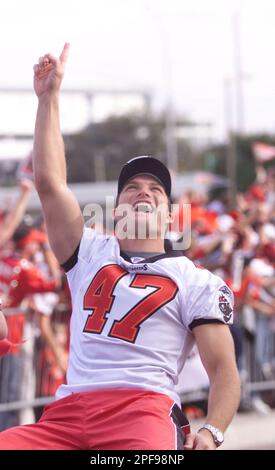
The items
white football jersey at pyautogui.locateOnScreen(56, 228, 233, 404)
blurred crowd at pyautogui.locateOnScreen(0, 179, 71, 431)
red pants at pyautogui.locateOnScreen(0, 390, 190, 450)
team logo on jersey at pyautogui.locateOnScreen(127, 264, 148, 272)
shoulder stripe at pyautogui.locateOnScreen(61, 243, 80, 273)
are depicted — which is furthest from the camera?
blurred crowd at pyautogui.locateOnScreen(0, 179, 71, 431)

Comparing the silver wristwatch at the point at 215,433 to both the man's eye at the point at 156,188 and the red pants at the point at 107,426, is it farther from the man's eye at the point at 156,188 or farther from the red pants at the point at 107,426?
the man's eye at the point at 156,188

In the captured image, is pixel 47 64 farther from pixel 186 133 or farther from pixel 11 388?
pixel 186 133

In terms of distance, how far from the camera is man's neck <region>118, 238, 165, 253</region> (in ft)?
13.9

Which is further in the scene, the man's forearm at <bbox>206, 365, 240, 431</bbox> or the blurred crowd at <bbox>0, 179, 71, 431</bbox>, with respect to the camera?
the blurred crowd at <bbox>0, 179, 71, 431</bbox>

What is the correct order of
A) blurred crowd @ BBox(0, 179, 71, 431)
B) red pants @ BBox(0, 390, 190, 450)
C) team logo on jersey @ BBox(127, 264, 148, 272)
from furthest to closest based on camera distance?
1. blurred crowd @ BBox(0, 179, 71, 431)
2. team logo on jersey @ BBox(127, 264, 148, 272)
3. red pants @ BBox(0, 390, 190, 450)

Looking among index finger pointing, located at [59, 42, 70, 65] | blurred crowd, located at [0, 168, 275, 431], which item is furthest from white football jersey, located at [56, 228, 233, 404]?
blurred crowd, located at [0, 168, 275, 431]

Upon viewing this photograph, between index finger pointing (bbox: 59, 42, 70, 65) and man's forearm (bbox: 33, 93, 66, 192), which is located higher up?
index finger pointing (bbox: 59, 42, 70, 65)

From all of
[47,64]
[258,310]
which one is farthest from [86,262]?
[258,310]

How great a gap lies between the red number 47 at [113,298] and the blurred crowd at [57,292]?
3.34m

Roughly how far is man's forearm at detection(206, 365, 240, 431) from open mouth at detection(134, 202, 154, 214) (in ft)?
2.72

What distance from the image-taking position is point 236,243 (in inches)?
419

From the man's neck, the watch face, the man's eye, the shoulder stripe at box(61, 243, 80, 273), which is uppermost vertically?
A: the man's eye

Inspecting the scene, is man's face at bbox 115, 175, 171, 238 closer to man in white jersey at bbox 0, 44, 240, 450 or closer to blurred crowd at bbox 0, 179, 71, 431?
man in white jersey at bbox 0, 44, 240, 450

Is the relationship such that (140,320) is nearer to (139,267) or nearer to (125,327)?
(125,327)
